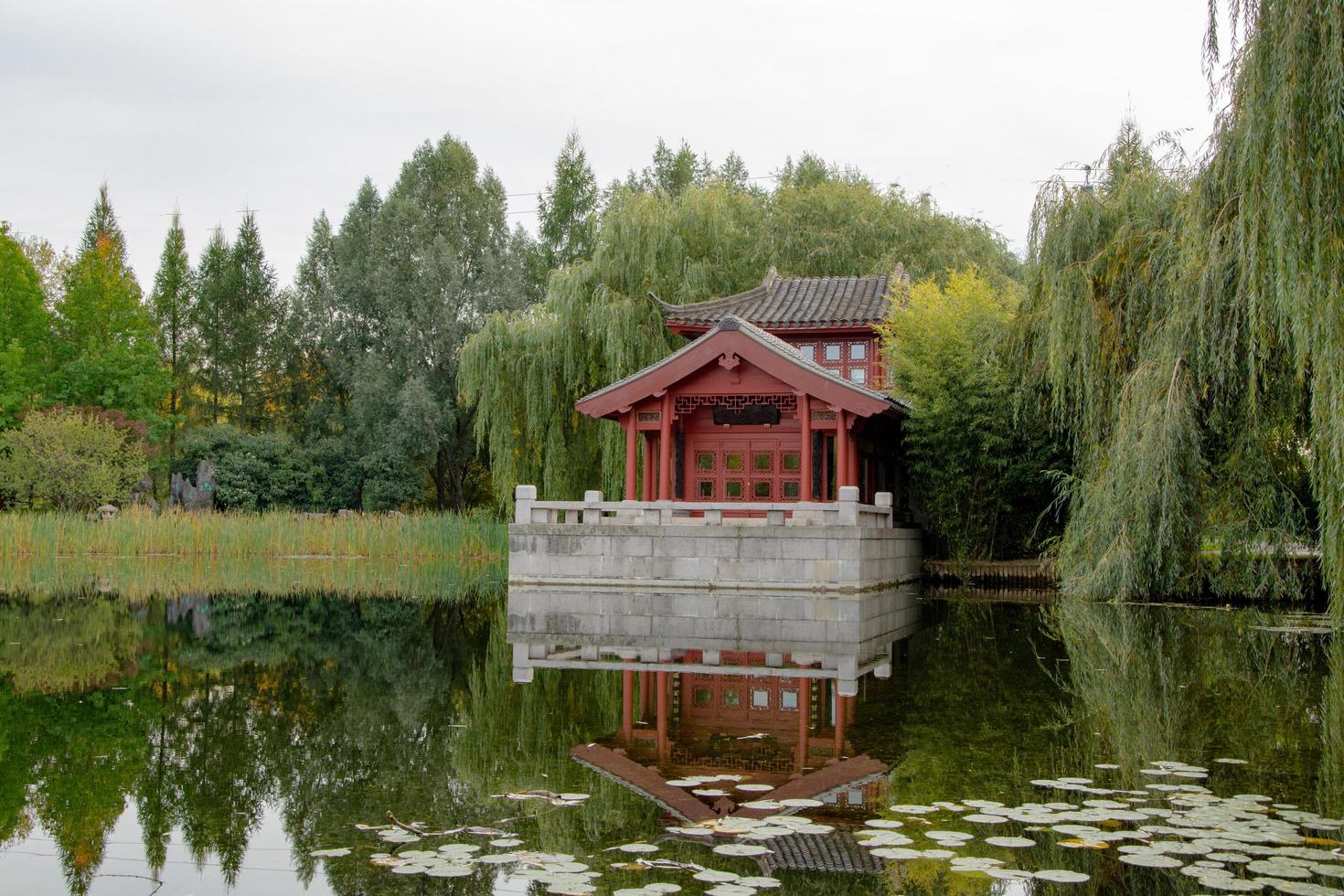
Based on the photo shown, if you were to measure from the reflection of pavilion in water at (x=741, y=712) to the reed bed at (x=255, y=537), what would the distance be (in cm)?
1230

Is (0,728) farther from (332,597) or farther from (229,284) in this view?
(229,284)

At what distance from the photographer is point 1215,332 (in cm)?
1253

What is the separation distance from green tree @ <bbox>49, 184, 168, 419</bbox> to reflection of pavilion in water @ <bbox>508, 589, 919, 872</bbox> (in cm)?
2308

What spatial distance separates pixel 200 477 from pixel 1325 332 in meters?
30.4

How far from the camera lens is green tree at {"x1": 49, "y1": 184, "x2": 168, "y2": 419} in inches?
1300

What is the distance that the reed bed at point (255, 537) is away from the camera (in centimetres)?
2392

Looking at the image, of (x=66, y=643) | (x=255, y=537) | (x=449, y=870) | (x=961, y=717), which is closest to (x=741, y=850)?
(x=449, y=870)

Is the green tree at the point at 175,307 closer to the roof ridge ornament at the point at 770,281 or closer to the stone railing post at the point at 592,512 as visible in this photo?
the roof ridge ornament at the point at 770,281

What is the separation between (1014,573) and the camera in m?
21.6

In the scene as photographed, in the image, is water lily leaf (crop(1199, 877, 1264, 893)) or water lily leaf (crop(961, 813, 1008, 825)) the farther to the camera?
water lily leaf (crop(961, 813, 1008, 825))

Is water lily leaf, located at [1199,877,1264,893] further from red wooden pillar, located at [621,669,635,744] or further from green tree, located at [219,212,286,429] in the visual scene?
green tree, located at [219,212,286,429]

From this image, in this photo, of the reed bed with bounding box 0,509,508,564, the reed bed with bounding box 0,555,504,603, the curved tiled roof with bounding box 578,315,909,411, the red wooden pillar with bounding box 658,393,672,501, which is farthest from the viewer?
the reed bed with bounding box 0,509,508,564

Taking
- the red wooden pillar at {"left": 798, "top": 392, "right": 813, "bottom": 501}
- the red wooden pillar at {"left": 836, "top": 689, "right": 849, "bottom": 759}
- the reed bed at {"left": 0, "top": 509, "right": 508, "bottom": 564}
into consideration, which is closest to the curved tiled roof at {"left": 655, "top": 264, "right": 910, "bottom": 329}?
the red wooden pillar at {"left": 798, "top": 392, "right": 813, "bottom": 501}

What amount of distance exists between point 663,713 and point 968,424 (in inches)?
588
